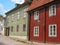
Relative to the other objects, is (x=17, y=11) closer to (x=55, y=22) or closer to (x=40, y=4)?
(x=40, y=4)

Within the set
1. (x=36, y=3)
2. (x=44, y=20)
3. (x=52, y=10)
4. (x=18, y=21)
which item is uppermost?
(x=36, y=3)

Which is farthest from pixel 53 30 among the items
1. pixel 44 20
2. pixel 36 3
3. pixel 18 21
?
pixel 18 21

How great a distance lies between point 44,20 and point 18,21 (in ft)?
42.2

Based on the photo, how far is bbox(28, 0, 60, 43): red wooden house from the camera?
30.8m

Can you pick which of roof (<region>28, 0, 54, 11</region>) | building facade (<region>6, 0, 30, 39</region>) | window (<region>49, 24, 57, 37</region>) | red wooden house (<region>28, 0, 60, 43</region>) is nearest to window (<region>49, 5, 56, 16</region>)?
red wooden house (<region>28, 0, 60, 43</region>)

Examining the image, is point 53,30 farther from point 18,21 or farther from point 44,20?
point 18,21

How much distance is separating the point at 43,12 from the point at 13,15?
16724 millimetres

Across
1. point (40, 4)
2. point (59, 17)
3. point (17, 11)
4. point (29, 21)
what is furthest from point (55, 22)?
point (17, 11)

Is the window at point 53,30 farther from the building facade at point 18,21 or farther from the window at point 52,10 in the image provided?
the building facade at point 18,21

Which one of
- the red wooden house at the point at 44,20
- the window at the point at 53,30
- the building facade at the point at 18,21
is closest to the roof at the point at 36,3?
the red wooden house at the point at 44,20

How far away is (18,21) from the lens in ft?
151

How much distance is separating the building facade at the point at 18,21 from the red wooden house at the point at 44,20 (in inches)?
75.4

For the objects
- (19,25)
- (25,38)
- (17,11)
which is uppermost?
(17,11)

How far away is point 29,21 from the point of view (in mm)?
40500
